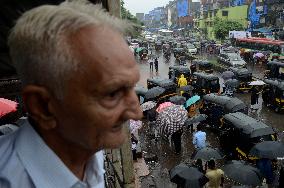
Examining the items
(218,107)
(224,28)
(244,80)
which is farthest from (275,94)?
(224,28)

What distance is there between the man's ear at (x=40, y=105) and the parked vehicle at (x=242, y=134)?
9.76 m

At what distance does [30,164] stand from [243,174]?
24.9 ft

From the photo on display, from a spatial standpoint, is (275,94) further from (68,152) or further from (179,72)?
(68,152)

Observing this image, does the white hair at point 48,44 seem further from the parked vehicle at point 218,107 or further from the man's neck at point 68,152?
the parked vehicle at point 218,107

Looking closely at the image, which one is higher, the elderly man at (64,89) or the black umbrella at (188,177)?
the elderly man at (64,89)

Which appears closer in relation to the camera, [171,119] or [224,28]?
[171,119]

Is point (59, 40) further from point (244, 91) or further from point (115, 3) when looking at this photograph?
point (244, 91)

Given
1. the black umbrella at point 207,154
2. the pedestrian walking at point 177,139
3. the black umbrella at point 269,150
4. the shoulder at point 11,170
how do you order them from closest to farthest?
the shoulder at point 11,170
the black umbrella at point 269,150
the black umbrella at point 207,154
the pedestrian walking at point 177,139

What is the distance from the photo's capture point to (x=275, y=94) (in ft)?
55.4

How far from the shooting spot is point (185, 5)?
11919 cm

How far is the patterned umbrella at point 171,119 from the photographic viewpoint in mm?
11852

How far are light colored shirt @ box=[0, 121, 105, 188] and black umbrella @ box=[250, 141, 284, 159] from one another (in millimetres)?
8395

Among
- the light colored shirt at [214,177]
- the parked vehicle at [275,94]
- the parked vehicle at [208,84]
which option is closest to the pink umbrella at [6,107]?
the light colored shirt at [214,177]

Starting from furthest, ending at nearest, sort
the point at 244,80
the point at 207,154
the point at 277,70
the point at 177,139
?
1. the point at 277,70
2. the point at 244,80
3. the point at 177,139
4. the point at 207,154
